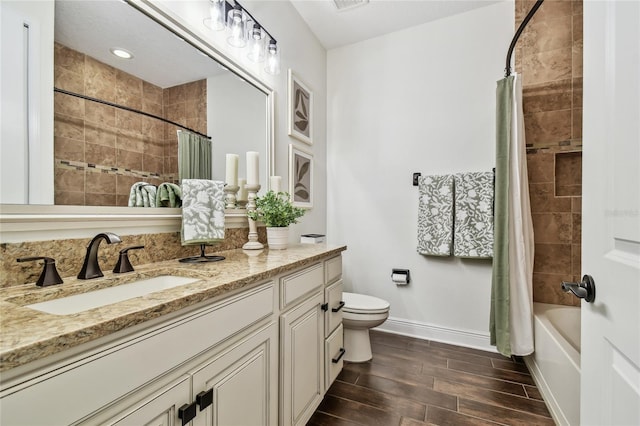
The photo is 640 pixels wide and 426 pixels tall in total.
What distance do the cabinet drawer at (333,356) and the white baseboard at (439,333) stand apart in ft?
2.93

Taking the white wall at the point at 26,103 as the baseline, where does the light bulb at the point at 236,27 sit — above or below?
above

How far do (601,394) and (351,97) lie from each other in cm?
263

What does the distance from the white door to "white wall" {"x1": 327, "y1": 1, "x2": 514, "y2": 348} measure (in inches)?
63.0

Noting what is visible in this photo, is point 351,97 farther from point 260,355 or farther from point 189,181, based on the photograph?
point 260,355

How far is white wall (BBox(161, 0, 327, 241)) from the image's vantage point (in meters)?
1.46

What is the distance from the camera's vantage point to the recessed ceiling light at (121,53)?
1.08 meters

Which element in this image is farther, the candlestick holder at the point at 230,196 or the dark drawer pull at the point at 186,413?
the candlestick holder at the point at 230,196

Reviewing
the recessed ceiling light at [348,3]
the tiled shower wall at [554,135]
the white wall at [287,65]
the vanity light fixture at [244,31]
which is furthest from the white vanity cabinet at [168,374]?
the recessed ceiling light at [348,3]

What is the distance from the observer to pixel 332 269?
1708 millimetres

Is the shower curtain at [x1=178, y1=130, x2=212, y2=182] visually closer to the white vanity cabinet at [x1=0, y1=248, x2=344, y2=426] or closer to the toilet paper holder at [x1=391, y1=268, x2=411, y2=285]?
the white vanity cabinet at [x1=0, y1=248, x2=344, y2=426]

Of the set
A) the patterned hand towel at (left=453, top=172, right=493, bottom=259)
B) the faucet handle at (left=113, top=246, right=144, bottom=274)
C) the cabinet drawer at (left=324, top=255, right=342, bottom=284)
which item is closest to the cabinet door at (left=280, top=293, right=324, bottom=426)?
the cabinet drawer at (left=324, top=255, right=342, bottom=284)

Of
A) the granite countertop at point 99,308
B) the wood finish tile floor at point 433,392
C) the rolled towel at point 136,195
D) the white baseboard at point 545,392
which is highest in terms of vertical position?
the rolled towel at point 136,195

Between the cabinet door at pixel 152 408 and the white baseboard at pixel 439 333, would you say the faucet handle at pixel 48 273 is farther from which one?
the white baseboard at pixel 439 333

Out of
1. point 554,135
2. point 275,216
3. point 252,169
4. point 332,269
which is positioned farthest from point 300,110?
point 554,135
